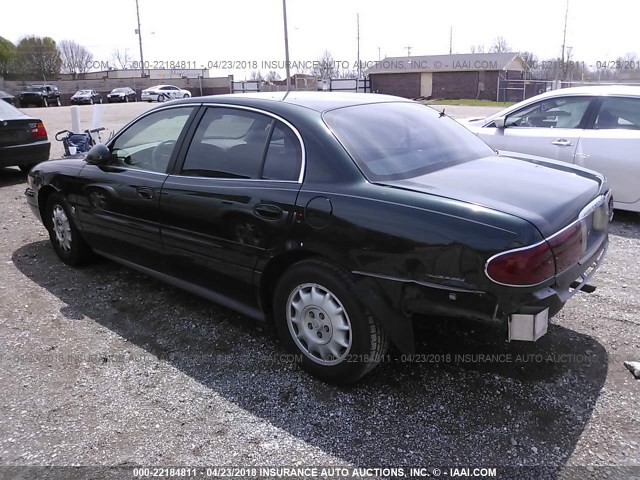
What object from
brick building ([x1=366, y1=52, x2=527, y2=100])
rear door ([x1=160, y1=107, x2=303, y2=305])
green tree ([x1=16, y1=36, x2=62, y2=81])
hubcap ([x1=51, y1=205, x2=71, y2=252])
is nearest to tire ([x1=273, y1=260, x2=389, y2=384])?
rear door ([x1=160, y1=107, x2=303, y2=305])

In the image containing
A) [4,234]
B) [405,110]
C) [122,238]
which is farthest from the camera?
[4,234]

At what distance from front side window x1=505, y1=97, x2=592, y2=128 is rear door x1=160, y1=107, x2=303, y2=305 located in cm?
Result: 471

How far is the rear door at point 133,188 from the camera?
4.02 meters

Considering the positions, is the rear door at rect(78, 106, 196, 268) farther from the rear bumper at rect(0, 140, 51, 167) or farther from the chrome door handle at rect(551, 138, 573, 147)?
the rear bumper at rect(0, 140, 51, 167)

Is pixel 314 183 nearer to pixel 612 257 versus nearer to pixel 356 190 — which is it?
pixel 356 190

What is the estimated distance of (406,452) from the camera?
2.65m

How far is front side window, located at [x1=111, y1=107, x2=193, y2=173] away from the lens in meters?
4.04

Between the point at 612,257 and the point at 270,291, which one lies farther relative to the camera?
the point at 612,257

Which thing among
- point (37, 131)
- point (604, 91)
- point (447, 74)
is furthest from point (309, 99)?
point (447, 74)

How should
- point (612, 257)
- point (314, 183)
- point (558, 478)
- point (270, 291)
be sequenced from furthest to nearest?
point (612, 257)
point (270, 291)
point (314, 183)
point (558, 478)

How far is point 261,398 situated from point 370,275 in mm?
974

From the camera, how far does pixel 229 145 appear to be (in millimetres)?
3680

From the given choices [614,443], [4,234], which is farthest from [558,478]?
[4,234]

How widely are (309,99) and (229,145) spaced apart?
62 centimetres
